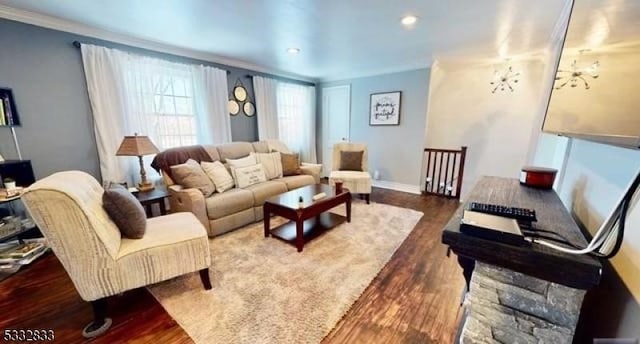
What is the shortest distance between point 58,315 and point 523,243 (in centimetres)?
267

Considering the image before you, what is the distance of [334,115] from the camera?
547 cm

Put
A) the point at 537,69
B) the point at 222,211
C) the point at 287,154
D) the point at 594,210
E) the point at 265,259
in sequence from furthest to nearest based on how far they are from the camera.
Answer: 1. the point at 287,154
2. the point at 537,69
3. the point at 222,211
4. the point at 265,259
5. the point at 594,210

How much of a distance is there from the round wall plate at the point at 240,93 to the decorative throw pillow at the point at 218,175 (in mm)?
1596

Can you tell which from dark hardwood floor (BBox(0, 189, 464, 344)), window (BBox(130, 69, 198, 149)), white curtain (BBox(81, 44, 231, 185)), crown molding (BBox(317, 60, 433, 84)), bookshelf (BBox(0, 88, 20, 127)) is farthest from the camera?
crown molding (BBox(317, 60, 433, 84))

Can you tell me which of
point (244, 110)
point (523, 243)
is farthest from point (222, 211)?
point (523, 243)

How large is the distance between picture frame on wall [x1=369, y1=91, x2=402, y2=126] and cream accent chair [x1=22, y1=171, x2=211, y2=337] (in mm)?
3872

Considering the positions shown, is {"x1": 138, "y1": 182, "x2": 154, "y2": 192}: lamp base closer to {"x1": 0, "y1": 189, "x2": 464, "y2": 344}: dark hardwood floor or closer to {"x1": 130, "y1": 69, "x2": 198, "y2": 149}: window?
{"x1": 130, "y1": 69, "x2": 198, "y2": 149}: window

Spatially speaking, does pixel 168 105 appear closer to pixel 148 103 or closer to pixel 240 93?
pixel 148 103

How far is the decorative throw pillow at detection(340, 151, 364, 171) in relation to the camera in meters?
4.14

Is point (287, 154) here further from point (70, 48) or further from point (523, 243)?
point (523, 243)

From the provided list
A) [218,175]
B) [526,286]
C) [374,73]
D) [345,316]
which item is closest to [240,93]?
[218,175]

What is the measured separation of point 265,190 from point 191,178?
2.89 feet

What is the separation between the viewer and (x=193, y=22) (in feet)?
8.12

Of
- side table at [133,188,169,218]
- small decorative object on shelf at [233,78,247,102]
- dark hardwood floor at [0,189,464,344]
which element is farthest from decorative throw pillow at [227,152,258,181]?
dark hardwood floor at [0,189,464,344]
